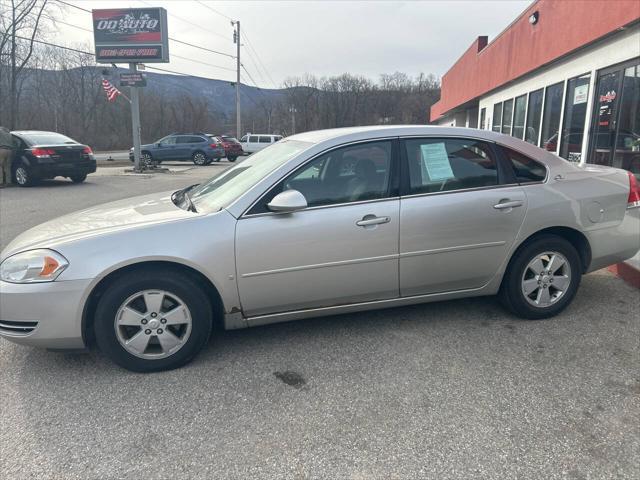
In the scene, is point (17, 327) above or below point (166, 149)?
below

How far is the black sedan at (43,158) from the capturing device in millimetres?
12531

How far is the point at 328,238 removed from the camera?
10.3 feet

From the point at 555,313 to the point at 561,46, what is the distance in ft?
32.9

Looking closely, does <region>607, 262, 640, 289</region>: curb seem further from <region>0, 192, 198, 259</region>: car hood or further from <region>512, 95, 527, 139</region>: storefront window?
<region>512, 95, 527, 139</region>: storefront window

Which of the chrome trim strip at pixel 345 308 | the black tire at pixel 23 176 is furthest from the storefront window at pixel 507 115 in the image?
the black tire at pixel 23 176

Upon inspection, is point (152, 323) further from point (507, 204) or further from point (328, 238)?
point (507, 204)

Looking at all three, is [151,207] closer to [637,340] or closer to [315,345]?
[315,345]

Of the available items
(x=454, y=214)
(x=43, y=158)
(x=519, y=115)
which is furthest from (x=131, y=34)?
(x=454, y=214)

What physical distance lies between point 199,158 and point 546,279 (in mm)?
23554

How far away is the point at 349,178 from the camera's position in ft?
11.0

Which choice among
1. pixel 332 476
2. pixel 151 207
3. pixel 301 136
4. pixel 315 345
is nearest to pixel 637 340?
pixel 315 345

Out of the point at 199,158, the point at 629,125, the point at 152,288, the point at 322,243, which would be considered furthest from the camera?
the point at 199,158

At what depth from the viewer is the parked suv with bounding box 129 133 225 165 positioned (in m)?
25.0

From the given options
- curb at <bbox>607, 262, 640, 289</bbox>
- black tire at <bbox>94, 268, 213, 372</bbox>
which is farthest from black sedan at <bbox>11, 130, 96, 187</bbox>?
curb at <bbox>607, 262, 640, 289</bbox>
